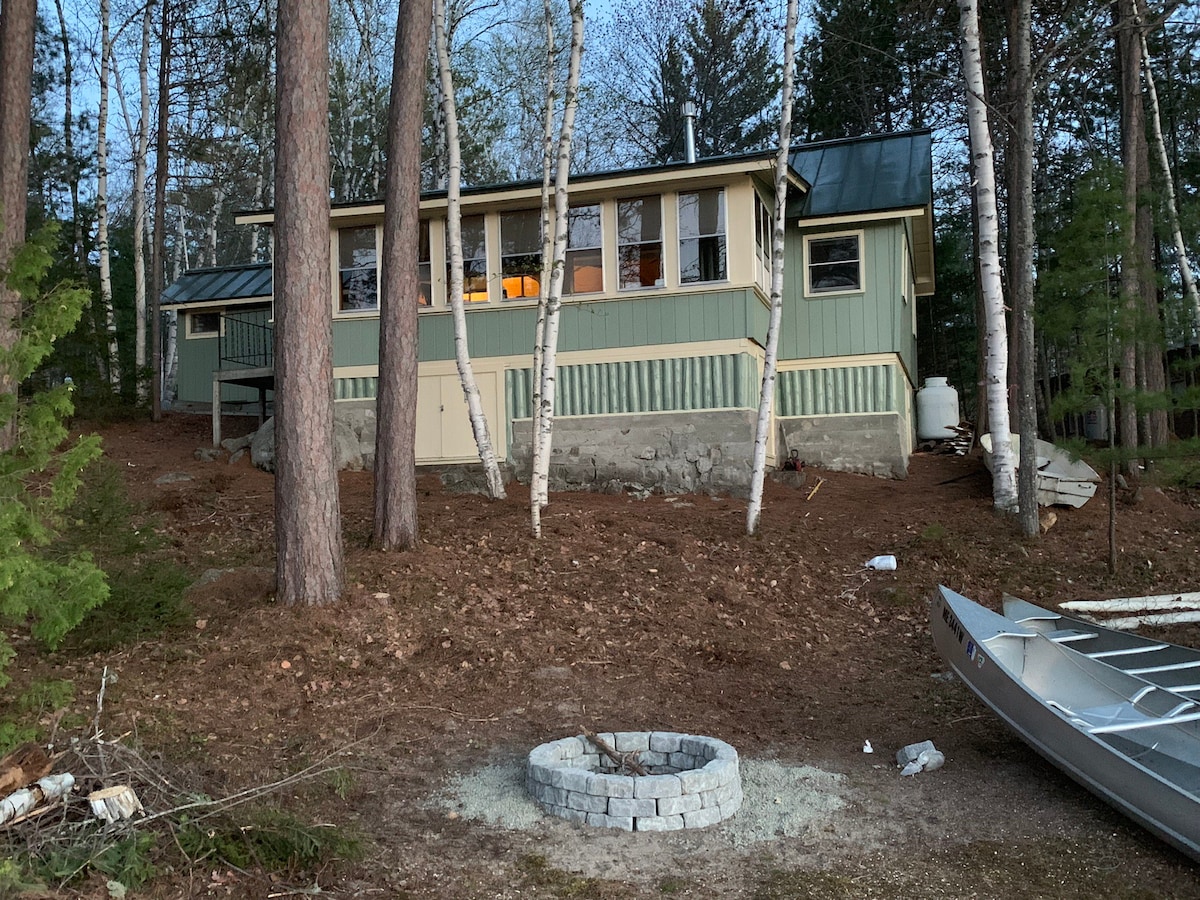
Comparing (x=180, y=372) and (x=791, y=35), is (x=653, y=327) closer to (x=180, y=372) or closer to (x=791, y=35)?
(x=791, y=35)

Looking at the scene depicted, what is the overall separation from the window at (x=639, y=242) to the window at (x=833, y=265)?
2.71 m

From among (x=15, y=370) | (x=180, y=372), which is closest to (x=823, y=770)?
(x=15, y=370)

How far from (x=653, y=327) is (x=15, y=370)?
34.7ft

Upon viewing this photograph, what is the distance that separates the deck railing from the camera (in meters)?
21.8

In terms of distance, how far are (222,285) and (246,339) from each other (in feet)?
5.83

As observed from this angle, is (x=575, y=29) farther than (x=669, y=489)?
No

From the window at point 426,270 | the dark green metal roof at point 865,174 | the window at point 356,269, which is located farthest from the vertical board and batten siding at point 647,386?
the dark green metal roof at point 865,174

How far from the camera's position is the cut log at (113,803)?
14.7 feet

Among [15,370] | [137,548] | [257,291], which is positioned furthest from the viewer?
[257,291]

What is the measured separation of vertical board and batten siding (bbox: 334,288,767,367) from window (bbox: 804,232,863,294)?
1268mm

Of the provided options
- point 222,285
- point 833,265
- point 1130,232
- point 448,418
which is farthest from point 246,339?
point 1130,232

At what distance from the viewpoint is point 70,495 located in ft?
17.1

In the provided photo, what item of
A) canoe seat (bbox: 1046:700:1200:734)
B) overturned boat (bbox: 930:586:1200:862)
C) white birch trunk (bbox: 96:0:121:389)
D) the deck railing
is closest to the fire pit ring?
overturned boat (bbox: 930:586:1200:862)

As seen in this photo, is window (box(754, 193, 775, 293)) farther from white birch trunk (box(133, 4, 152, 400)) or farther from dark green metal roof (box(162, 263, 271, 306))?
white birch trunk (box(133, 4, 152, 400))
